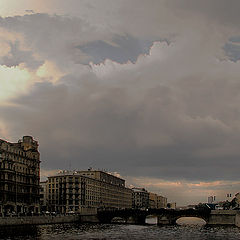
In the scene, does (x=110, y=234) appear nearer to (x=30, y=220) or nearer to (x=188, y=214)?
(x=30, y=220)

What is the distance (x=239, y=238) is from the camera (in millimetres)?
109812

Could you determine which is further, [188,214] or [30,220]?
[188,214]

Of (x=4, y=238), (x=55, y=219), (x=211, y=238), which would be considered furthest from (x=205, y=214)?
(x=4, y=238)

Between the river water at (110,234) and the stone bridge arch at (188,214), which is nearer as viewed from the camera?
the river water at (110,234)

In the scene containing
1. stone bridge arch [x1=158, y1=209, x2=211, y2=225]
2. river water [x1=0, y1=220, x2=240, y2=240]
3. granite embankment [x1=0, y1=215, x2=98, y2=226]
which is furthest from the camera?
stone bridge arch [x1=158, y1=209, x2=211, y2=225]

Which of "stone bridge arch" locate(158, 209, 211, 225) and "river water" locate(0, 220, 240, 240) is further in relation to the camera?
"stone bridge arch" locate(158, 209, 211, 225)

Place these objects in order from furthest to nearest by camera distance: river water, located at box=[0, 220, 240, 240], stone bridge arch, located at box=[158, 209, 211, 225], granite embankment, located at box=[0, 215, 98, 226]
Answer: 1. stone bridge arch, located at box=[158, 209, 211, 225]
2. granite embankment, located at box=[0, 215, 98, 226]
3. river water, located at box=[0, 220, 240, 240]

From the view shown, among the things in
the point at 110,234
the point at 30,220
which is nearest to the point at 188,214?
the point at 30,220

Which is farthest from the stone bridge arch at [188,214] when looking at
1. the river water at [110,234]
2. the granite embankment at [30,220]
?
the granite embankment at [30,220]

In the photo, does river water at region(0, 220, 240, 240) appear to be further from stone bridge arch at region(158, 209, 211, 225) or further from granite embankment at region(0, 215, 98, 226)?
stone bridge arch at region(158, 209, 211, 225)

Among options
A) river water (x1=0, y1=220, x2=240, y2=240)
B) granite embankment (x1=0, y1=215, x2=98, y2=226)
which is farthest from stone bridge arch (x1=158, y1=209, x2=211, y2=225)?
granite embankment (x1=0, y1=215, x2=98, y2=226)

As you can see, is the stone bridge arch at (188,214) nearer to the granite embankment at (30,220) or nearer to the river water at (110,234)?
the river water at (110,234)

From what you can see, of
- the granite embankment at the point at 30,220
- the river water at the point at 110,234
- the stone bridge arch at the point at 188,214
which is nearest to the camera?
the river water at the point at 110,234

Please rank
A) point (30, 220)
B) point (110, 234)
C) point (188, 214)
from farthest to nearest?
1. point (188, 214)
2. point (30, 220)
3. point (110, 234)
